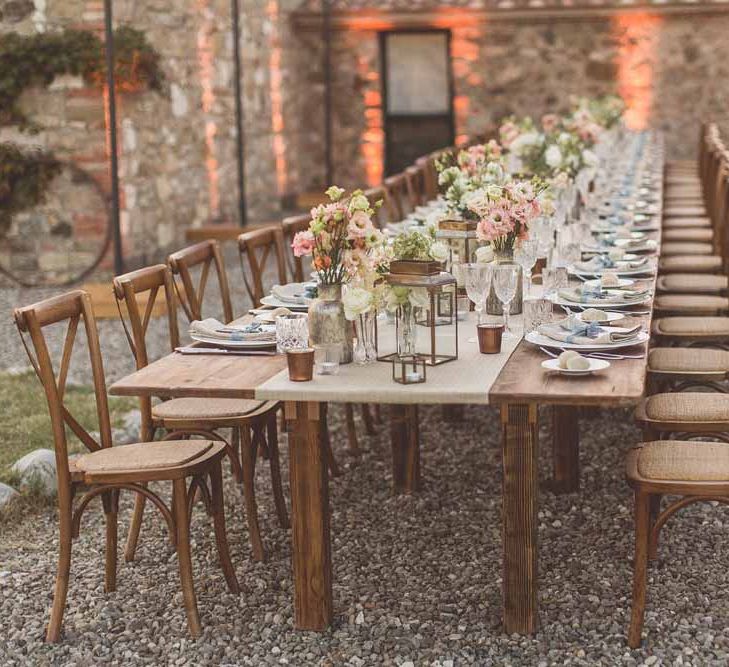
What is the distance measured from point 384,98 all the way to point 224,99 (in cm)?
400

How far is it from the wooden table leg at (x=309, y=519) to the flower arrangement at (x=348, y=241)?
38 centimetres

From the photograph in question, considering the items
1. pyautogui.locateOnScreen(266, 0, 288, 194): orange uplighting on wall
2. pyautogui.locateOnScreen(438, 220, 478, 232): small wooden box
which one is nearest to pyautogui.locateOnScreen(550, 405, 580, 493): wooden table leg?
pyautogui.locateOnScreen(438, 220, 478, 232): small wooden box

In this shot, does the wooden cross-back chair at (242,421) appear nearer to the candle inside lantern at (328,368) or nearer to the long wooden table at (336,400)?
the long wooden table at (336,400)

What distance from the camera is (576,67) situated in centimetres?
1543

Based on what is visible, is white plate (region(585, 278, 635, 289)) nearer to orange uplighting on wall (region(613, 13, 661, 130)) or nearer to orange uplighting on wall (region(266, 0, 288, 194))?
orange uplighting on wall (region(266, 0, 288, 194))

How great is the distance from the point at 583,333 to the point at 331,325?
0.70 meters

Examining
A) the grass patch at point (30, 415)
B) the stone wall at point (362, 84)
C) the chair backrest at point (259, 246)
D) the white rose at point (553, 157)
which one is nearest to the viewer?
the chair backrest at point (259, 246)

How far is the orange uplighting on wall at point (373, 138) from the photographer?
15.9 metres

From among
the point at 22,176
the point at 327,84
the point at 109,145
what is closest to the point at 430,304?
the point at 109,145

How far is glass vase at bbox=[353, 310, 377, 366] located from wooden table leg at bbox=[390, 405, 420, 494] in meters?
1.14

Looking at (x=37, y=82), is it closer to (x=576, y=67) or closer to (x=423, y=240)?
(x=423, y=240)

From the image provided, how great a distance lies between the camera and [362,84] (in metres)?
15.9

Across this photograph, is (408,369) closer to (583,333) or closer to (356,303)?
(356,303)

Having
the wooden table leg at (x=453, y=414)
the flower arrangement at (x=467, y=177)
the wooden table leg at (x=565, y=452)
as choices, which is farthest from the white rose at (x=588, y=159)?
the wooden table leg at (x=565, y=452)
